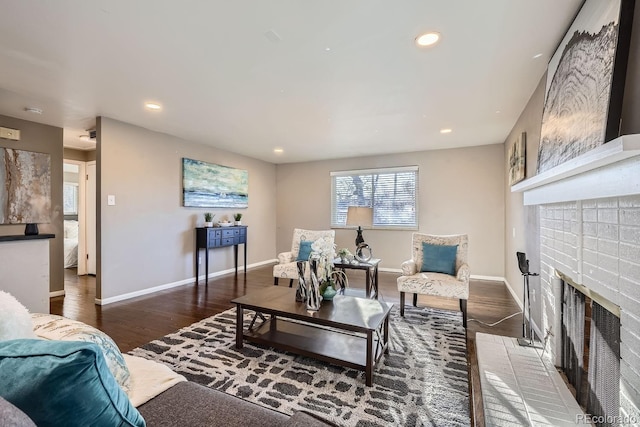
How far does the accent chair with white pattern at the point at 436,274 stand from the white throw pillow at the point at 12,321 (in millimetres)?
2907

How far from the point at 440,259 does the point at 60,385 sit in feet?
11.1

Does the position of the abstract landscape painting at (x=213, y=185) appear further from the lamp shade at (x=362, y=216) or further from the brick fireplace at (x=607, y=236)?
the brick fireplace at (x=607, y=236)

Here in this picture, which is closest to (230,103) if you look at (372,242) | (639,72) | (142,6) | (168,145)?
(142,6)

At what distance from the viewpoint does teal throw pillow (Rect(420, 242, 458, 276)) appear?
3.33m

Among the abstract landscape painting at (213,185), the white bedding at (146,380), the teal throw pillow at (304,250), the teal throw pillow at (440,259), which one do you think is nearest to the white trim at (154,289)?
the abstract landscape painting at (213,185)

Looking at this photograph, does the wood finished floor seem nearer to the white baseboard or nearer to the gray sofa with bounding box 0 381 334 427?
the white baseboard

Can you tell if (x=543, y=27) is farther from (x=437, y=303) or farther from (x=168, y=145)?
(x=168, y=145)

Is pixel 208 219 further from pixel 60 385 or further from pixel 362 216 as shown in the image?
pixel 60 385

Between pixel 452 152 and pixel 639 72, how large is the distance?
4.18 metres

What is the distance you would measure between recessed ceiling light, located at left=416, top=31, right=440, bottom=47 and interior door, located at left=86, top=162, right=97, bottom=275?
5717 mm

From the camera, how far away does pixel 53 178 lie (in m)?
4.05

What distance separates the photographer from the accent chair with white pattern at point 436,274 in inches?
117

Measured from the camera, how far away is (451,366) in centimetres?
217

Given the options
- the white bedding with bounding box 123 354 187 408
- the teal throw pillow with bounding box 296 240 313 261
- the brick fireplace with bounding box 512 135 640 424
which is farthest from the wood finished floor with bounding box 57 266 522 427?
the white bedding with bounding box 123 354 187 408
